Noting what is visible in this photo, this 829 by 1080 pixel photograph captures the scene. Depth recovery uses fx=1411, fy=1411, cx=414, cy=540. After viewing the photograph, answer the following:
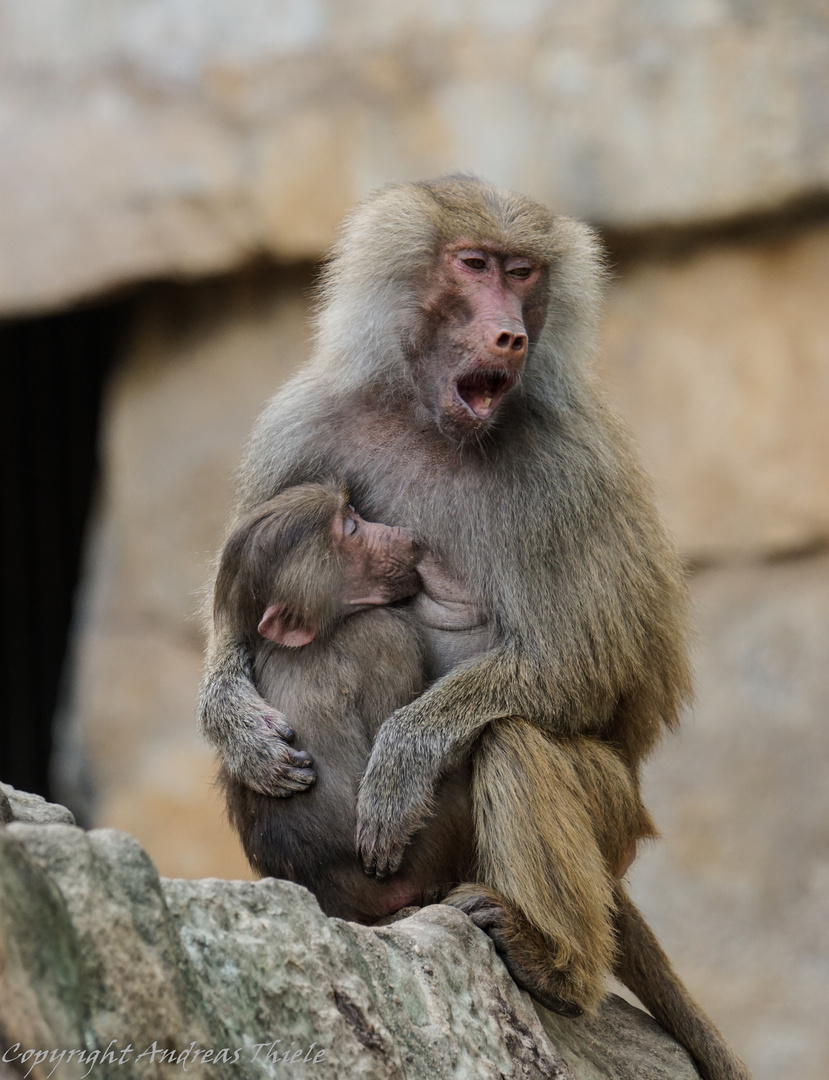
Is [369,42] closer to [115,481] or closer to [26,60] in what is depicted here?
[26,60]

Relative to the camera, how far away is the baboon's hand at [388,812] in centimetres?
287

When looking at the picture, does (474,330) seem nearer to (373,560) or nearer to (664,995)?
(373,560)

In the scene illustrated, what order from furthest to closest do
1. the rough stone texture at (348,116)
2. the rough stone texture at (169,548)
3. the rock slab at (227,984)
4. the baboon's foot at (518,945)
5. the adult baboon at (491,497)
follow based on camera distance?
the rough stone texture at (169,548), the rough stone texture at (348,116), the adult baboon at (491,497), the baboon's foot at (518,945), the rock slab at (227,984)

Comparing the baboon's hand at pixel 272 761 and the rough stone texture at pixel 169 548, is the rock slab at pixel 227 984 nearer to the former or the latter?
the baboon's hand at pixel 272 761

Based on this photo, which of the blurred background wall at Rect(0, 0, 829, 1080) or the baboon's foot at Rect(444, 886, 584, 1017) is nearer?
the baboon's foot at Rect(444, 886, 584, 1017)

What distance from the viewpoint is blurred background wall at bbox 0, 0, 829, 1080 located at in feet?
18.3

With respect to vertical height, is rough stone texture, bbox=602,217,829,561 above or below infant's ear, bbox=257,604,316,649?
above

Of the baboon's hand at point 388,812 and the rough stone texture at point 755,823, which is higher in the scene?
the baboon's hand at point 388,812

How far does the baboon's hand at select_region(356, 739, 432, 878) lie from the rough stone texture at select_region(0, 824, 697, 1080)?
0.22m

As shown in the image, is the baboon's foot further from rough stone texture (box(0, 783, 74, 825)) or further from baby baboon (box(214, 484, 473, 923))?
rough stone texture (box(0, 783, 74, 825))

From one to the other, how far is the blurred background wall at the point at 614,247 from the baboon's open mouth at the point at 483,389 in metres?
2.73

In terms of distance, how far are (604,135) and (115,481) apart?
2.64 metres

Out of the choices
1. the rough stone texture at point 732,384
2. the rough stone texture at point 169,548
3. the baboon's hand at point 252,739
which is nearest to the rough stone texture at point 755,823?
the rough stone texture at point 732,384

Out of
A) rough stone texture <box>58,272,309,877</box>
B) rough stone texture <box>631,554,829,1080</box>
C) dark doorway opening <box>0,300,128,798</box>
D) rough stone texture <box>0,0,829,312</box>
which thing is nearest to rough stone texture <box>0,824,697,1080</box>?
rough stone texture <box>631,554,829,1080</box>
